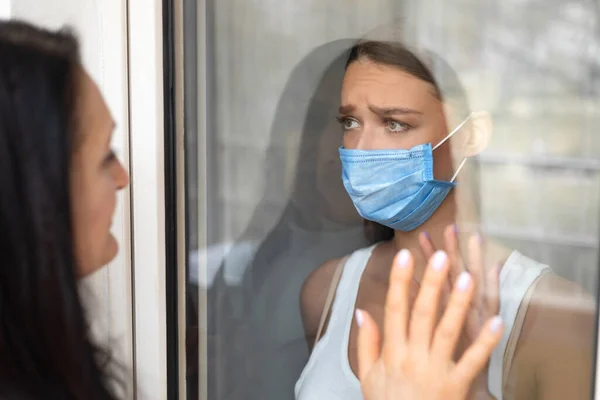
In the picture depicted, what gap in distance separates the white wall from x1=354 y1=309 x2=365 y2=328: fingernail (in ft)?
1.44

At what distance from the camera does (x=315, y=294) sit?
1088 millimetres

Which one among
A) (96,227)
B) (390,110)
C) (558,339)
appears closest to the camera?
(558,339)

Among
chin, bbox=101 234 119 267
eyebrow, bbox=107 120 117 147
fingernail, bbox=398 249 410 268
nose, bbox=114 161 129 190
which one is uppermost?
eyebrow, bbox=107 120 117 147

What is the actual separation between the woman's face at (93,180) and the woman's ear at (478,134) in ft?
1.84

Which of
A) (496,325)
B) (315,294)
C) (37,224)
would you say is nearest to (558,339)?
(496,325)

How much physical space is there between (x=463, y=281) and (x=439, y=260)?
4 cm

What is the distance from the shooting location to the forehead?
93 centimetres

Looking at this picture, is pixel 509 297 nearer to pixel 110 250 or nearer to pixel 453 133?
pixel 453 133

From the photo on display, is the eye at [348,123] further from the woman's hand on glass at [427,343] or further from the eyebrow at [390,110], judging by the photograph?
the woman's hand on glass at [427,343]

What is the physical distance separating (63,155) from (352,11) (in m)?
0.48

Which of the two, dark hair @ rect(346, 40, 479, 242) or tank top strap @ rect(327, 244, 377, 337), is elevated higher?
dark hair @ rect(346, 40, 479, 242)

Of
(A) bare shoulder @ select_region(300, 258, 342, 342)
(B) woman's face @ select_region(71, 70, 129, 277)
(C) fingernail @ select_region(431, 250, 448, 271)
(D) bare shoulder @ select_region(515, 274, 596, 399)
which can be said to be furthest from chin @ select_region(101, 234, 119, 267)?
(D) bare shoulder @ select_region(515, 274, 596, 399)

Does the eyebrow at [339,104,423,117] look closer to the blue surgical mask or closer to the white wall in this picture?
the blue surgical mask

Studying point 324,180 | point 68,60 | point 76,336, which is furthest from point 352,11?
point 76,336
